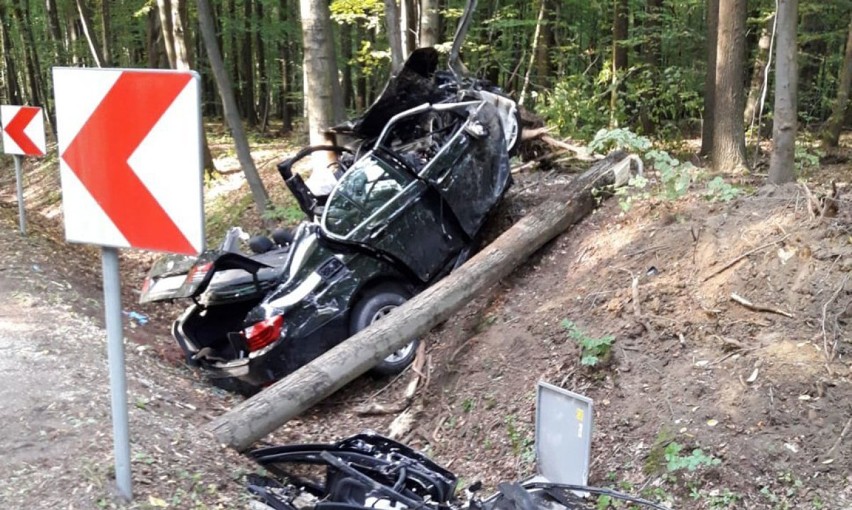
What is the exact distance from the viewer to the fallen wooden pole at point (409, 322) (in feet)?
16.8

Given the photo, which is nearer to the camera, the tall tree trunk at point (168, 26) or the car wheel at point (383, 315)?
the car wheel at point (383, 315)

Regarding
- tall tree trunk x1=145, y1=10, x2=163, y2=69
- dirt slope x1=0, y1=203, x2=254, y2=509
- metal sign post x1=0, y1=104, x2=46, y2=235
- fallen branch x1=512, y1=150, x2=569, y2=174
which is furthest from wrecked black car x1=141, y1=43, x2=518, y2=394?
tall tree trunk x1=145, y1=10, x2=163, y2=69

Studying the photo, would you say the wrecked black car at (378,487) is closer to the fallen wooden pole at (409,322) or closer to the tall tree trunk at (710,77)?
the fallen wooden pole at (409,322)

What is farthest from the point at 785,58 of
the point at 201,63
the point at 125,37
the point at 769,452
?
the point at 125,37

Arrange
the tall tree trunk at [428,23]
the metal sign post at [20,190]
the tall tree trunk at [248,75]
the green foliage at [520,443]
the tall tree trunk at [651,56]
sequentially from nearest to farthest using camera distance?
the green foliage at [520,443], the metal sign post at [20,190], the tall tree trunk at [428,23], the tall tree trunk at [651,56], the tall tree trunk at [248,75]

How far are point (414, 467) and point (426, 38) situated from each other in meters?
9.87

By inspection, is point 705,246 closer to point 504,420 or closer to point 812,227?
point 812,227

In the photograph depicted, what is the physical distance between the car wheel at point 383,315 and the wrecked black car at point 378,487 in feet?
7.28

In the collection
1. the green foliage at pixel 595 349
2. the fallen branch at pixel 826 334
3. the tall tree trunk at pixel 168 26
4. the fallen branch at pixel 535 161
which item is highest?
the tall tree trunk at pixel 168 26

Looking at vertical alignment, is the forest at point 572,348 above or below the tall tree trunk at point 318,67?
below

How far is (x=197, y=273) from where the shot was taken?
698cm

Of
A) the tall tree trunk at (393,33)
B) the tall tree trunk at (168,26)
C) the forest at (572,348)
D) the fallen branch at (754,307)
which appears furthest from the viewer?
the tall tree trunk at (168,26)

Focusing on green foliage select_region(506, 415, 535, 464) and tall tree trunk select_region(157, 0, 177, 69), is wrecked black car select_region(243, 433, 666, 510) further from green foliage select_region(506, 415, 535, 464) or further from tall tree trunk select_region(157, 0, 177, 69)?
tall tree trunk select_region(157, 0, 177, 69)

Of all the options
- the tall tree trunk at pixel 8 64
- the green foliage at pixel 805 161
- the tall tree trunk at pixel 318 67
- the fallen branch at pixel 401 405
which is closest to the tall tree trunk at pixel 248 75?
the tall tree trunk at pixel 8 64
